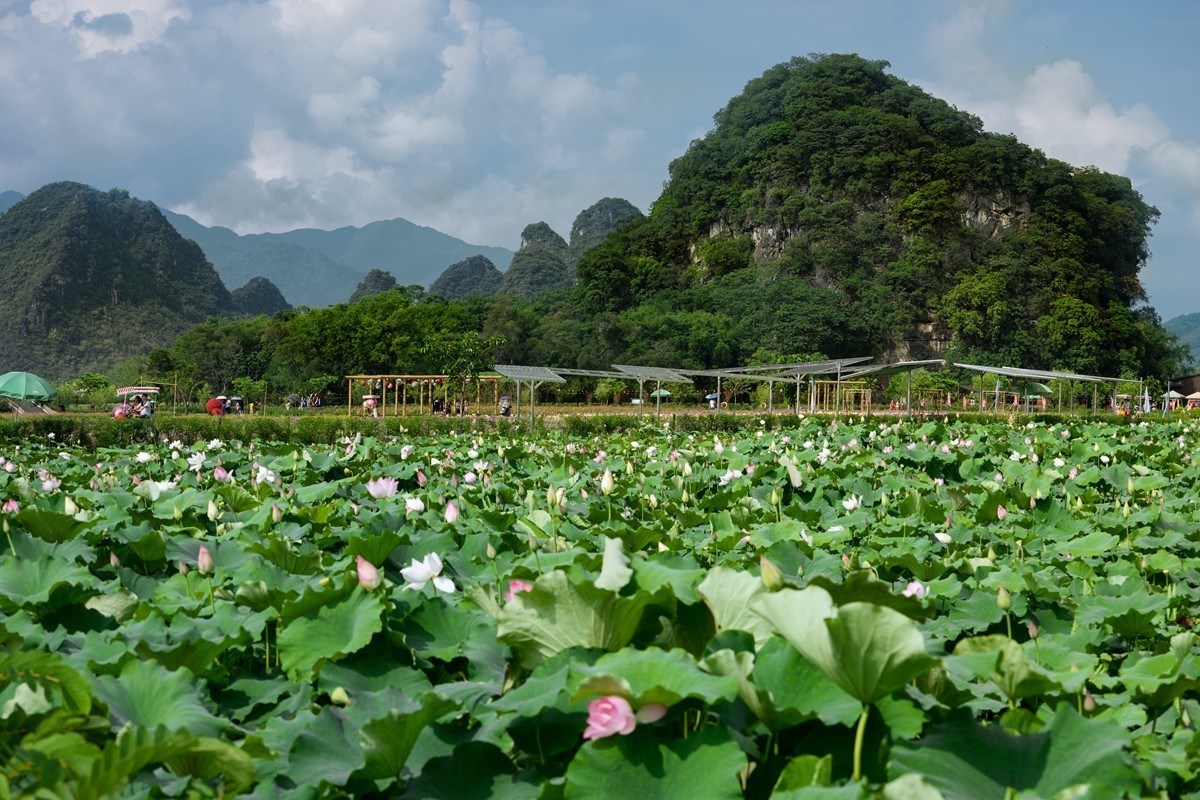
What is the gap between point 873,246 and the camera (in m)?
62.0

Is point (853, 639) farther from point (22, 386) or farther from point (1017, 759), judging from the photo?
point (22, 386)

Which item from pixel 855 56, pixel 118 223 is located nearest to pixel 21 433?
pixel 855 56

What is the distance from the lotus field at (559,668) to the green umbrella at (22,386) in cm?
2569

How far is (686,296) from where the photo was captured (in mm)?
62219

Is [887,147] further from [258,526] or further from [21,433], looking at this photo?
[258,526]

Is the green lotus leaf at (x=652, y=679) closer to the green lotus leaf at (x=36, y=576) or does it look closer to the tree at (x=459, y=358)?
the green lotus leaf at (x=36, y=576)

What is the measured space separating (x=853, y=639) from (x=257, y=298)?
380 feet

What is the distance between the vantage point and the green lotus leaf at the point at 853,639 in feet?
3.25

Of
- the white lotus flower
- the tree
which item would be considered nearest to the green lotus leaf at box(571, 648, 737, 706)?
the white lotus flower

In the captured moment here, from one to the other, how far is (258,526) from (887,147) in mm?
67530

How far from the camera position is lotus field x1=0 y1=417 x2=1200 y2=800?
1026 millimetres

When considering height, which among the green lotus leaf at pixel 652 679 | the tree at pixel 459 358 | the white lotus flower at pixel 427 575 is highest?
the tree at pixel 459 358

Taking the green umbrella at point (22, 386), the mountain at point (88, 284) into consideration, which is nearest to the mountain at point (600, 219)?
the mountain at point (88, 284)

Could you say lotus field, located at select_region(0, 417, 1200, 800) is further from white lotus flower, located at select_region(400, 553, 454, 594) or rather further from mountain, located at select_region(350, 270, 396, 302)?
mountain, located at select_region(350, 270, 396, 302)
